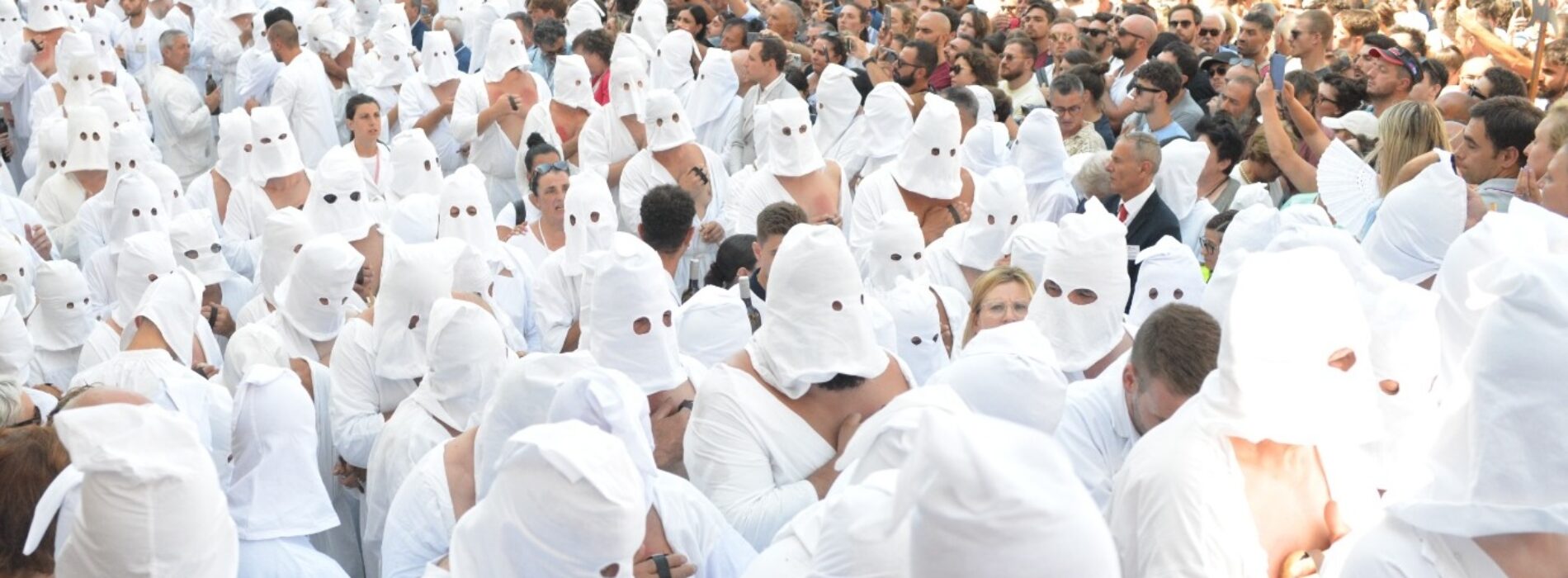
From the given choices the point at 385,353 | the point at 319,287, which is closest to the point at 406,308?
the point at 385,353

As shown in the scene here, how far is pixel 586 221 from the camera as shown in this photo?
7859 mm

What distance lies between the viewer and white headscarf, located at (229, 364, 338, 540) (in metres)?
4.91

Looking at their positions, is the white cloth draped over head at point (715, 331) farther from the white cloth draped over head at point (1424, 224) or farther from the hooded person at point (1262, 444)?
the hooded person at point (1262, 444)

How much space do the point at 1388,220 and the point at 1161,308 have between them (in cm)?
219

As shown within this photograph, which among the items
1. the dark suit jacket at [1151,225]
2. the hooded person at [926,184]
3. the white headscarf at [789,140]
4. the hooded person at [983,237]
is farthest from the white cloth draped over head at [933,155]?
the dark suit jacket at [1151,225]

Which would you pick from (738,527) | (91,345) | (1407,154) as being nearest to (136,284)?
(91,345)

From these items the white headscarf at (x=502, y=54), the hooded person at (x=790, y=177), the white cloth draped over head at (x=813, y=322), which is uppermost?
the white cloth draped over head at (x=813, y=322)

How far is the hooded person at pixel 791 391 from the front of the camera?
4.50 meters

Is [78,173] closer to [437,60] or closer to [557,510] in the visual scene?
[437,60]

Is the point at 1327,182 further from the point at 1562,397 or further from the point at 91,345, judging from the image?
the point at 91,345

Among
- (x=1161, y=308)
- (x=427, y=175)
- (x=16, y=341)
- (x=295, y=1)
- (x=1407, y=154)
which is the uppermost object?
(x=1161, y=308)

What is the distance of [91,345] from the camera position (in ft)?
23.0

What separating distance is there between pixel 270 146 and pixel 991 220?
459 cm

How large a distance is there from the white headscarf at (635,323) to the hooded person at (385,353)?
0.77 m
